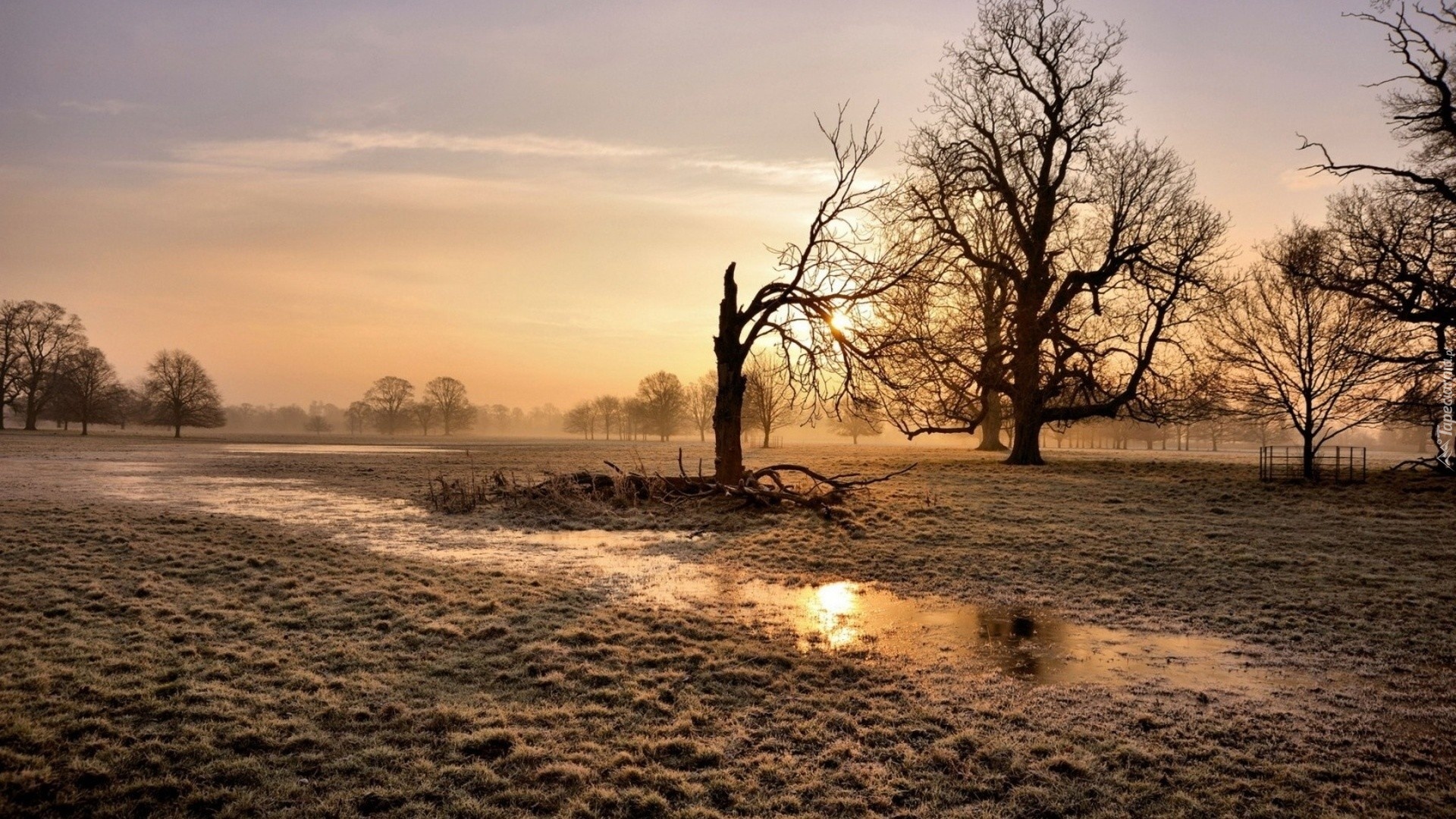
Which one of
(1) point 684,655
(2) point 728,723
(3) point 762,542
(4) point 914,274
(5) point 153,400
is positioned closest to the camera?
(2) point 728,723

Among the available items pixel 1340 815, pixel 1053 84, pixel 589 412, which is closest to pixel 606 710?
pixel 1340 815

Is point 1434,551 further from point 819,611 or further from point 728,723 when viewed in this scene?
point 728,723

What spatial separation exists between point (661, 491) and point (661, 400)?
77960mm

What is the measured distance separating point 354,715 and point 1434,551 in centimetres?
1757

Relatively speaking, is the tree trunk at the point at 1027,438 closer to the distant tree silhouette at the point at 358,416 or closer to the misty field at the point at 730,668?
the misty field at the point at 730,668

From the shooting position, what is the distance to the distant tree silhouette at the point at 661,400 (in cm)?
9850

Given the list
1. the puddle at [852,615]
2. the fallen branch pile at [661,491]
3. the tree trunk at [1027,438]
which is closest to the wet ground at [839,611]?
the puddle at [852,615]

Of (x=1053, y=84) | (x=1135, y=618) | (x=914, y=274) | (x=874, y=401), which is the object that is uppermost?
(x=1053, y=84)

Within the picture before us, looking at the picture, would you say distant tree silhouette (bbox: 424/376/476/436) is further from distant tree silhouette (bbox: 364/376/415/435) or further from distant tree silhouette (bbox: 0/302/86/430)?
distant tree silhouette (bbox: 0/302/86/430)

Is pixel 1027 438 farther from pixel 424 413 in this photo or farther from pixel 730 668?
pixel 424 413

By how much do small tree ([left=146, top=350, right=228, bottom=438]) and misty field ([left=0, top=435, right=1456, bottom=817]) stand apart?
3048 inches

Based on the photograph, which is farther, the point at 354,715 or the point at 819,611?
the point at 819,611

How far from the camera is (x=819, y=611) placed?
1014 centimetres

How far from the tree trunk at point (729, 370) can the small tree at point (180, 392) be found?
8231 cm
